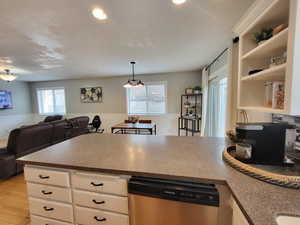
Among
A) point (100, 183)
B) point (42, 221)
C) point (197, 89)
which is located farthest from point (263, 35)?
point (197, 89)

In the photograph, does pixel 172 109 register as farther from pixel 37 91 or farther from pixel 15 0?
pixel 37 91

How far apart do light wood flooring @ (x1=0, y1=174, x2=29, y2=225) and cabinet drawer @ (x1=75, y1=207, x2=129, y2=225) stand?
1.18m

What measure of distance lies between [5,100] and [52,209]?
696 cm

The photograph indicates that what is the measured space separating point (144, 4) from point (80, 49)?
184cm

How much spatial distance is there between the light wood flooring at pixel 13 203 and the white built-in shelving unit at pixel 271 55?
285cm

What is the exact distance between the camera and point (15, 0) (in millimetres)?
1462

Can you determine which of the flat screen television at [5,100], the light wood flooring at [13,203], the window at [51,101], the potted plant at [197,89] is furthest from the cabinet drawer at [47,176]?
the flat screen television at [5,100]

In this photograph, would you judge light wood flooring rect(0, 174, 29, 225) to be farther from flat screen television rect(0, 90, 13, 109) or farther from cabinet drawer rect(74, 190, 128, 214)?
flat screen television rect(0, 90, 13, 109)

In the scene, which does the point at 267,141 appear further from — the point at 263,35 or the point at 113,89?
the point at 113,89

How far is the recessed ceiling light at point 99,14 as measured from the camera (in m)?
1.65

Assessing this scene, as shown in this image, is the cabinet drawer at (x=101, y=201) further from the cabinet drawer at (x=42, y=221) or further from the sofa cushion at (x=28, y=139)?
the sofa cushion at (x=28, y=139)

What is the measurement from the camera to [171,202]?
0.99m

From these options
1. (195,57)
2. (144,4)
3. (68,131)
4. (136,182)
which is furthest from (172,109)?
(136,182)

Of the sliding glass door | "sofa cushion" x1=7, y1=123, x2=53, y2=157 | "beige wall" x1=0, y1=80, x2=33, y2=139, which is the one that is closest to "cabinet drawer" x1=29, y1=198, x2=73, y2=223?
"sofa cushion" x1=7, y1=123, x2=53, y2=157
